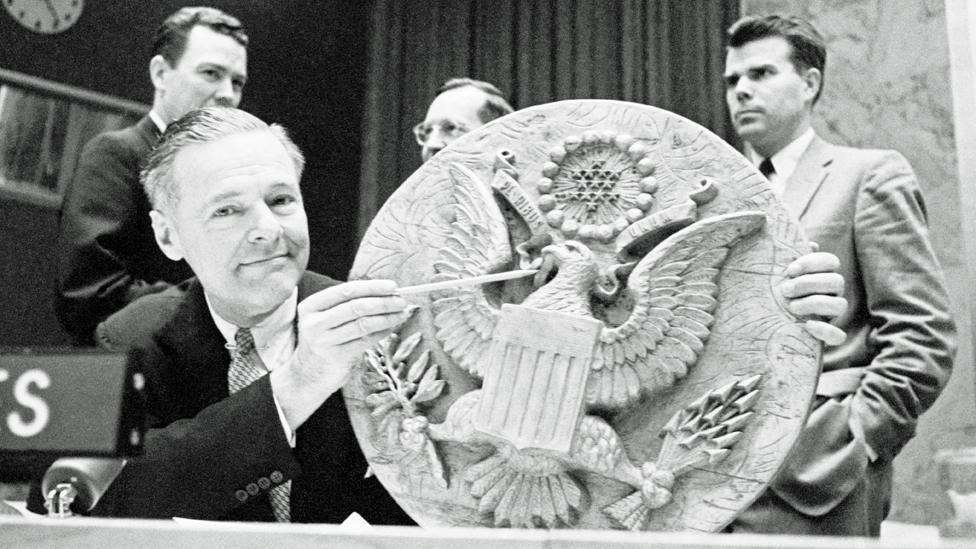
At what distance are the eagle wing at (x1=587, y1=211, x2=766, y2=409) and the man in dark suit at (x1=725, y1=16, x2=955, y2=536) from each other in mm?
624

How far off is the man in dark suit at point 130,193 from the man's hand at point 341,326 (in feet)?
3.44

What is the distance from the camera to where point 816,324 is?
1.67m

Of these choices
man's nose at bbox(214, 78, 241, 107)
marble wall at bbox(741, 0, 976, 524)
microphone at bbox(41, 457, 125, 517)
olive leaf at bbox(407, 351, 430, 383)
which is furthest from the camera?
marble wall at bbox(741, 0, 976, 524)

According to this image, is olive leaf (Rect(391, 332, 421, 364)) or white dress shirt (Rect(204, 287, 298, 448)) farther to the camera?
white dress shirt (Rect(204, 287, 298, 448))

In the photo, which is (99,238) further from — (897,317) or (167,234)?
(897,317)

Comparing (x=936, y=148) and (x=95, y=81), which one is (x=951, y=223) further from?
(x=95, y=81)

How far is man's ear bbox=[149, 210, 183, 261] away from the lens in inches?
82.6

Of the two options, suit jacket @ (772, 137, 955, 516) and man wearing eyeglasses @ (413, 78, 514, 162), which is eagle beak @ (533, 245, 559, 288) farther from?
man wearing eyeglasses @ (413, 78, 514, 162)

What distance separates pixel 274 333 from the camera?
6.79 feet

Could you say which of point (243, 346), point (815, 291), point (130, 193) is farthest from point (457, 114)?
point (815, 291)

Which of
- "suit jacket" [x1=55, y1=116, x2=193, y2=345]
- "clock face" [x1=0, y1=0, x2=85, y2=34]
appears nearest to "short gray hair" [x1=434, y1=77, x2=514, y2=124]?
"suit jacket" [x1=55, y1=116, x2=193, y2=345]

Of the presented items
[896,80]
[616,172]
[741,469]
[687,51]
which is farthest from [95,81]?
[741,469]

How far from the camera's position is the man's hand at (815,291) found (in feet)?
5.49

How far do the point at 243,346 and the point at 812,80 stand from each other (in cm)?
177
